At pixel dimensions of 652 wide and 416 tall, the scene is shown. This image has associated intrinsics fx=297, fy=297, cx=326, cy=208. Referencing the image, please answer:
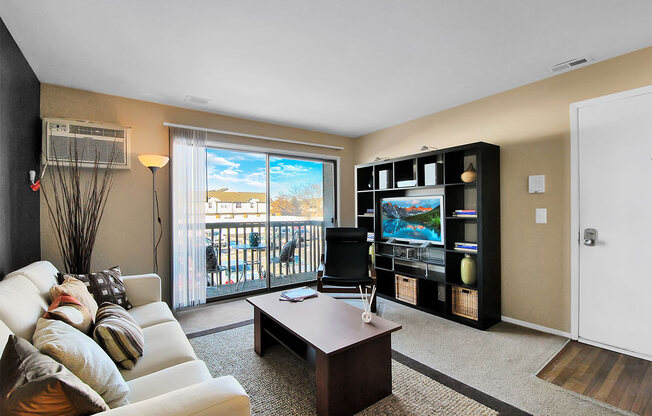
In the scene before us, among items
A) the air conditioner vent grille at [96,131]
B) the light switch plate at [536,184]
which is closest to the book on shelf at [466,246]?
the light switch plate at [536,184]

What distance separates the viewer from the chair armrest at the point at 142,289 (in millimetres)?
2553

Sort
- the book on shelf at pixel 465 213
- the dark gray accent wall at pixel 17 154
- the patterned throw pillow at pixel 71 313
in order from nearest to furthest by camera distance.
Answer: the patterned throw pillow at pixel 71 313, the dark gray accent wall at pixel 17 154, the book on shelf at pixel 465 213

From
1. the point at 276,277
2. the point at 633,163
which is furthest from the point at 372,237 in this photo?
the point at 633,163

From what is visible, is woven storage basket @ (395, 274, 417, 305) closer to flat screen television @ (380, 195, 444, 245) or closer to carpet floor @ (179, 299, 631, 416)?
carpet floor @ (179, 299, 631, 416)

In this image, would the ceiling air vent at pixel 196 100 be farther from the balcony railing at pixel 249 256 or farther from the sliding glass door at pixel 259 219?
the balcony railing at pixel 249 256

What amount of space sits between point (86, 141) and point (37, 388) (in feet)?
9.74

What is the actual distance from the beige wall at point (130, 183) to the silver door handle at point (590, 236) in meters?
4.19

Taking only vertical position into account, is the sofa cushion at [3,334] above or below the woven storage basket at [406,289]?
above

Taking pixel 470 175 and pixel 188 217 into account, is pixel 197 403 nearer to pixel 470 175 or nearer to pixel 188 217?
pixel 188 217

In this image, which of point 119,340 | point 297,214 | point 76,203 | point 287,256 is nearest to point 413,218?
point 297,214

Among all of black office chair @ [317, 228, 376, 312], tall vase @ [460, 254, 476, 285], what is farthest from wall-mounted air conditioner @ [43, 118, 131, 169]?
tall vase @ [460, 254, 476, 285]

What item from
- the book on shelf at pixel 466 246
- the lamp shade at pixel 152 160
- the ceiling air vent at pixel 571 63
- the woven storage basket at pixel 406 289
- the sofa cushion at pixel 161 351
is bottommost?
the woven storage basket at pixel 406 289

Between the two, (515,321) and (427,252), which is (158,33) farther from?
(515,321)

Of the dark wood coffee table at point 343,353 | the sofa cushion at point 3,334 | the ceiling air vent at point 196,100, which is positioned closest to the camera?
the sofa cushion at point 3,334
